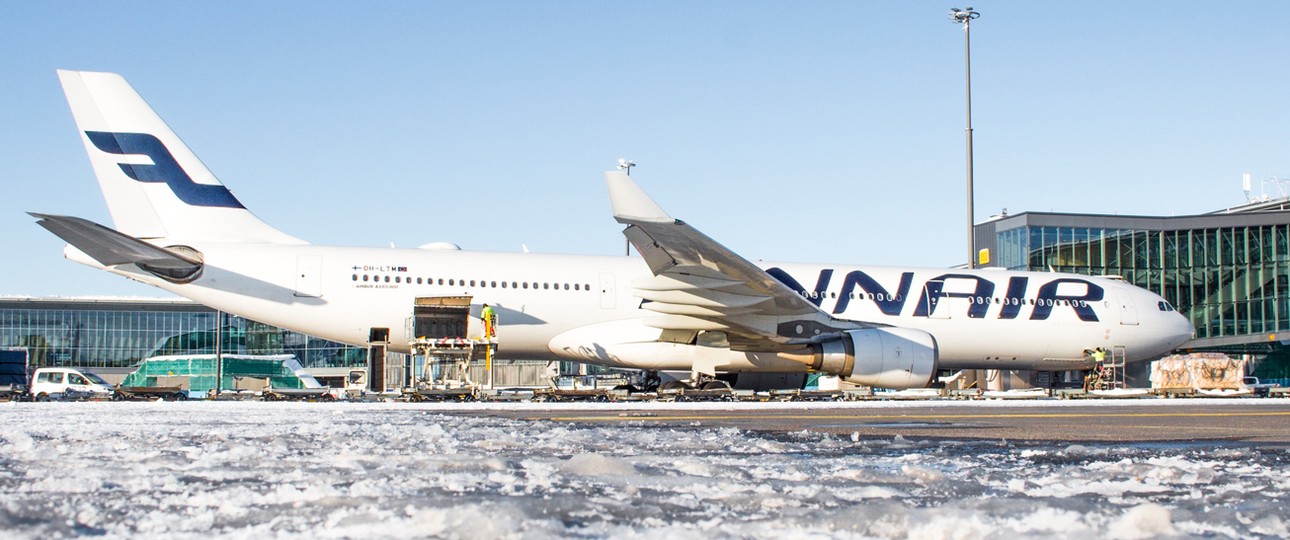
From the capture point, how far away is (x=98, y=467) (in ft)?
16.0

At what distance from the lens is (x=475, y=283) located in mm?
20406

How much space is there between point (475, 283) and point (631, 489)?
1667 centimetres

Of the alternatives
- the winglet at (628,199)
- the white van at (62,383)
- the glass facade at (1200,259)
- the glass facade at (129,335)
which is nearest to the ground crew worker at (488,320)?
the winglet at (628,199)

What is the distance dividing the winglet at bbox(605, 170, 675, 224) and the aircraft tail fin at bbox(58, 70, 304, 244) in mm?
7644

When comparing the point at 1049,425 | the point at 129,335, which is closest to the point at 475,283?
the point at 1049,425

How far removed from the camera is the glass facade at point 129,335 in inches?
2992

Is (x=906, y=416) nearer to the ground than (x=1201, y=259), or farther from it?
nearer to the ground

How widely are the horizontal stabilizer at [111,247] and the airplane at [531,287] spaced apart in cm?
5

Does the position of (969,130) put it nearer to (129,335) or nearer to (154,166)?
(154,166)

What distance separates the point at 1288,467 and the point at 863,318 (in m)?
16.2

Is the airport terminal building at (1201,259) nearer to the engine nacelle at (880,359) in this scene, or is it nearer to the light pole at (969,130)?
the light pole at (969,130)

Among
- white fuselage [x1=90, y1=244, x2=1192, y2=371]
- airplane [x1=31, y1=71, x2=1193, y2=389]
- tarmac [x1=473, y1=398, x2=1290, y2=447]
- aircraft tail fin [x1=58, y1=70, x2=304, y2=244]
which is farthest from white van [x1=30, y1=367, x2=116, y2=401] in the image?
tarmac [x1=473, y1=398, x2=1290, y2=447]

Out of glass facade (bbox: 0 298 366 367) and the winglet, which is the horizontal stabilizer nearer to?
the winglet

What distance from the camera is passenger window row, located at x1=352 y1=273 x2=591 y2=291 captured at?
20172 mm
